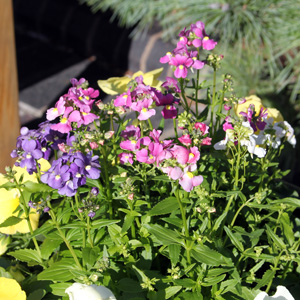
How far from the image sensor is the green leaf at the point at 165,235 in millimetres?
842

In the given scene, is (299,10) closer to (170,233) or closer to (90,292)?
(170,233)

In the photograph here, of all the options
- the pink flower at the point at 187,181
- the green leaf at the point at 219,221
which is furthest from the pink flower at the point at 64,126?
the green leaf at the point at 219,221

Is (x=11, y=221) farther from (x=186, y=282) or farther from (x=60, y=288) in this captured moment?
(x=186, y=282)

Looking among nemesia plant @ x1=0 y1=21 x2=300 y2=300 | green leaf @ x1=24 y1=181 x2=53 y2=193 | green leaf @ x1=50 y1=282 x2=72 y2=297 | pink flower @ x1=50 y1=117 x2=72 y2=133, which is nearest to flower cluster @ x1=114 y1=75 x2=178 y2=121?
nemesia plant @ x1=0 y1=21 x2=300 y2=300

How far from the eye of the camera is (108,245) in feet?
3.07

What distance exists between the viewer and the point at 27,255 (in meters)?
0.97

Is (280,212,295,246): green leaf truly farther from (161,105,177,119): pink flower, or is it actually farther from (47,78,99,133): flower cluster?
(47,78,99,133): flower cluster

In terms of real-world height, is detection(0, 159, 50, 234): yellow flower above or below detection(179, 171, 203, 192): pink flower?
below

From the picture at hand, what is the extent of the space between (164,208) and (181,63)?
0.28m

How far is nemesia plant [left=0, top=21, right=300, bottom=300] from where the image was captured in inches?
31.4

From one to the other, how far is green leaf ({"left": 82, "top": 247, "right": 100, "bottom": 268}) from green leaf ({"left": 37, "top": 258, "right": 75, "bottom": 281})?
0.04 meters

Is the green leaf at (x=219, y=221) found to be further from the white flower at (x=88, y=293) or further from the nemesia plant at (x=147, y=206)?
the white flower at (x=88, y=293)

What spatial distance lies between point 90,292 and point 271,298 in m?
0.32

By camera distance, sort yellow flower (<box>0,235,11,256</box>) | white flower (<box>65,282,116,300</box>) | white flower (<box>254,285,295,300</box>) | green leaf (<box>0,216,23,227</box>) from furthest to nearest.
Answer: yellow flower (<box>0,235,11,256</box>)
green leaf (<box>0,216,23,227</box>)
white flower (<box>254,285,295,300</box>)
white flower (<box>65,282,116,300</box>)
